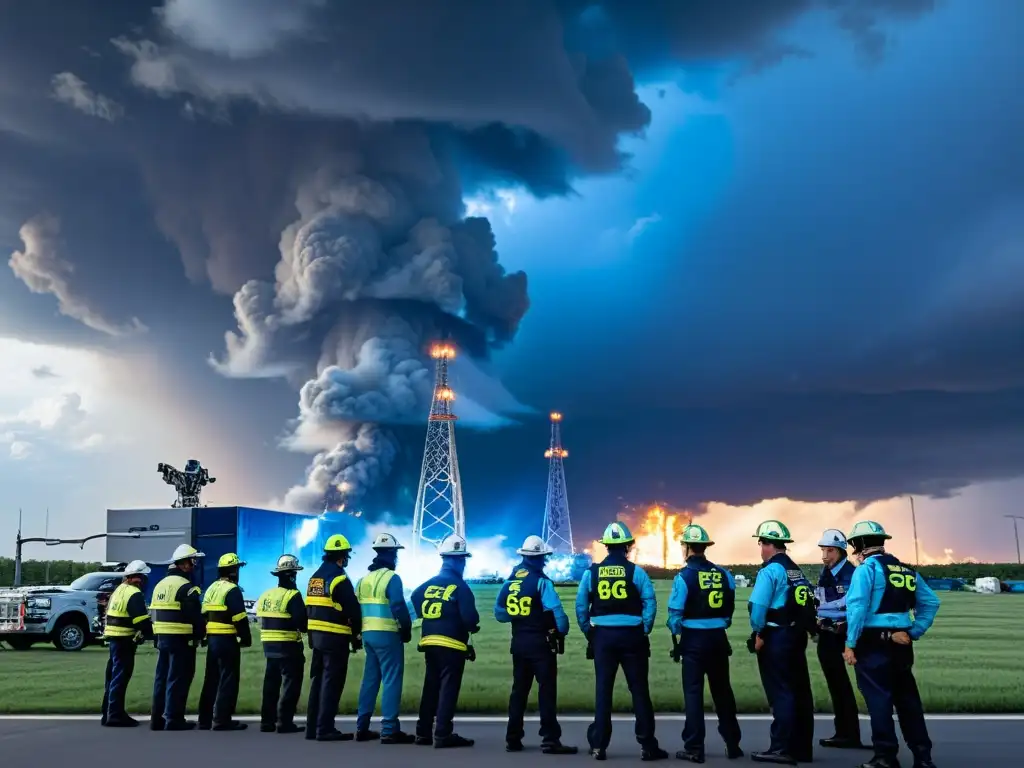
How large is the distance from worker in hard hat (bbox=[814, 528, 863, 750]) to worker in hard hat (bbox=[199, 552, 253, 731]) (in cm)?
695

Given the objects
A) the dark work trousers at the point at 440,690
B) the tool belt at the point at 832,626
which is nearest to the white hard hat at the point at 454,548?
the dark work trousers at the point at 440,690

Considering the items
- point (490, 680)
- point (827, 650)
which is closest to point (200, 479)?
point (490, 680)

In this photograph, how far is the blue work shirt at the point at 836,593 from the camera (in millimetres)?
11547

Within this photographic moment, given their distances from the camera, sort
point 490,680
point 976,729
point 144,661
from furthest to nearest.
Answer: point 144,661, point 490,680, point 976,729

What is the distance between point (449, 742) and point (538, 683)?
132cm

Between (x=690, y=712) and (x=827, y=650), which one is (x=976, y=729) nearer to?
(x=827, y=650)

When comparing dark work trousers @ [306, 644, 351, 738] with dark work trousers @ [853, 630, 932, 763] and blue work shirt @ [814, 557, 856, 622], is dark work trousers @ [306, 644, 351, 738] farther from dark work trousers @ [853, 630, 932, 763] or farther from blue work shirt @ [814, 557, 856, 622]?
dark work trousers @ [853, 630, 932, 763]

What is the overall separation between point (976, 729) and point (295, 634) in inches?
329

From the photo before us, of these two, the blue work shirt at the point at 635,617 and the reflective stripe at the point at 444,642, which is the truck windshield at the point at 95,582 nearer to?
the reflective stripe at the point at 444,642

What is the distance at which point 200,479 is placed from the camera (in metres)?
45.4

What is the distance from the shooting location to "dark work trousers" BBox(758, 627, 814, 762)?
33.8 ft

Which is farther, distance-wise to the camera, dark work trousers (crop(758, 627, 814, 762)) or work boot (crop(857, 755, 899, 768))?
dark work trousers (crop(758, 627, 814, 762))

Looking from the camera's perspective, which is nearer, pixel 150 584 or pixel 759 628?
pixel 759 628

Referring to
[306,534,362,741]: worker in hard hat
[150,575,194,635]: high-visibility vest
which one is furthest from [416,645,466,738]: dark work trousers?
[150,575,194,635]: high-visibility vest
